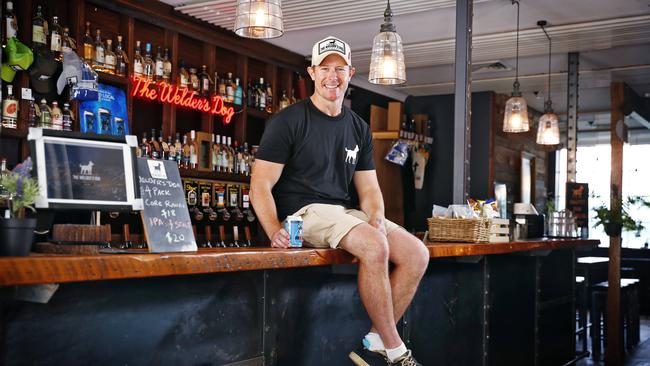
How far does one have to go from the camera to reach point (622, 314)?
22.4 ft

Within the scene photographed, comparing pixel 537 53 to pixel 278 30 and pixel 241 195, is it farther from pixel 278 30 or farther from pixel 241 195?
pixel 278 30

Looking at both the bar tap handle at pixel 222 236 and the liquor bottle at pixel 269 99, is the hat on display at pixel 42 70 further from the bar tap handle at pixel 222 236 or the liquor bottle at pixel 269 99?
the liquor bottle at pixel 269 99

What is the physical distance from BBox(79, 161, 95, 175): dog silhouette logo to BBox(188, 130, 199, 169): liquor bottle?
4281 millimetres

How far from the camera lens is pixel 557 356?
5695mm

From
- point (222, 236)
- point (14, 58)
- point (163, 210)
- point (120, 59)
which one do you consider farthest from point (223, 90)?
point (163, 210)

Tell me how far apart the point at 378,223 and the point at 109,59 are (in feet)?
11.3

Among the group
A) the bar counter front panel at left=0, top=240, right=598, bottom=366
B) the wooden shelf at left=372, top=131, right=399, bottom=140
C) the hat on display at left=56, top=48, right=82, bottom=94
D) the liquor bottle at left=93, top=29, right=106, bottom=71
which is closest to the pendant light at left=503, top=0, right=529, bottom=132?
the wooden shelf at left=372, top=131, right=399, bottom=140

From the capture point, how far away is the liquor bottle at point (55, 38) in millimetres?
5141

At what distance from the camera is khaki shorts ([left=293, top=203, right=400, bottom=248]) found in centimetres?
268

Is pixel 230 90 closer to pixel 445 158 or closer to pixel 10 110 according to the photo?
pixel 10 110

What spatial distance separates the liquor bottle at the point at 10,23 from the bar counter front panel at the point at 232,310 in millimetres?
3097

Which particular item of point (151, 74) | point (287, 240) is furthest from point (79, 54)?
point (287, 240)

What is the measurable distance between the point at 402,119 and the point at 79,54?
4.54 m

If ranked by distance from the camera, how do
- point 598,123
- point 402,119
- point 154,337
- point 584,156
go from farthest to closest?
1. point 584,156
2. point 598,123
3. point 402,119
4. point 154,337
